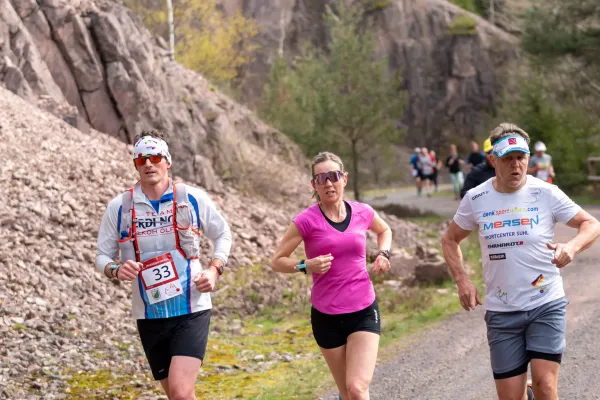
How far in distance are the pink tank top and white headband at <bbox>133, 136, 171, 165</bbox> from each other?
1.04 meters

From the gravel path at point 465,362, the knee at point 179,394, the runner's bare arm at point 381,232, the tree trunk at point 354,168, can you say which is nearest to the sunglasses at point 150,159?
the knee at point 179,394

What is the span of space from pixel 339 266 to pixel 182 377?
1.26 metres

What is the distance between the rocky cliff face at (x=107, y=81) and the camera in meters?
19.5

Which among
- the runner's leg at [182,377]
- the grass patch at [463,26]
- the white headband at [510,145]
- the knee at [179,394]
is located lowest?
the knee at [179,394]

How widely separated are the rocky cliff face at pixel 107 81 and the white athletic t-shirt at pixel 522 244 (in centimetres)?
1462

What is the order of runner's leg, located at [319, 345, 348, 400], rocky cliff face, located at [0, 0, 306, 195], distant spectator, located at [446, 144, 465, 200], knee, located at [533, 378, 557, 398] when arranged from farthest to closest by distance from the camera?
distant spectator, located at [446, 144, 465, 200] < rocky cliff face, located at [0, 0, 306, 195] < runner's leg, located at [319, 345, 348, 400] < knee, located at [533, 378, 557, 398]

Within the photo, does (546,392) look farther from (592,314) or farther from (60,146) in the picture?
(60,146)

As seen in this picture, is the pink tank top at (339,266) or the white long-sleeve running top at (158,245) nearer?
the white long-sleeve running top at (158,245)

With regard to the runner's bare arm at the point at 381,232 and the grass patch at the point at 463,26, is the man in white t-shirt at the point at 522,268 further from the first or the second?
the grass patch at the point at 463,26

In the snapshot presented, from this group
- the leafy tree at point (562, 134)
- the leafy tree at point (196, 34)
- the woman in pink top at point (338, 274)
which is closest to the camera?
the woman in pink top at point (338, 274)

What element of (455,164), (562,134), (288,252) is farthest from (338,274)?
(562,134)

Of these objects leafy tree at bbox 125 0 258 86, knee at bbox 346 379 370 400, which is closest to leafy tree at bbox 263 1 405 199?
leafy tree at bbox 125 0 258 86

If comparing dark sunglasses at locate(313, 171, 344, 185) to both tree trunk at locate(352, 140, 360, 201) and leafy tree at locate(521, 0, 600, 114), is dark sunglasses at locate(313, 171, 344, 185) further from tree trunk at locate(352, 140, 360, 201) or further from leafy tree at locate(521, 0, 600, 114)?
leafy tree at locate(521, 0, 600, 114)

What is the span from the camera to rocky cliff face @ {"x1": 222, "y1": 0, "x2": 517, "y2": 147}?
62.1m
